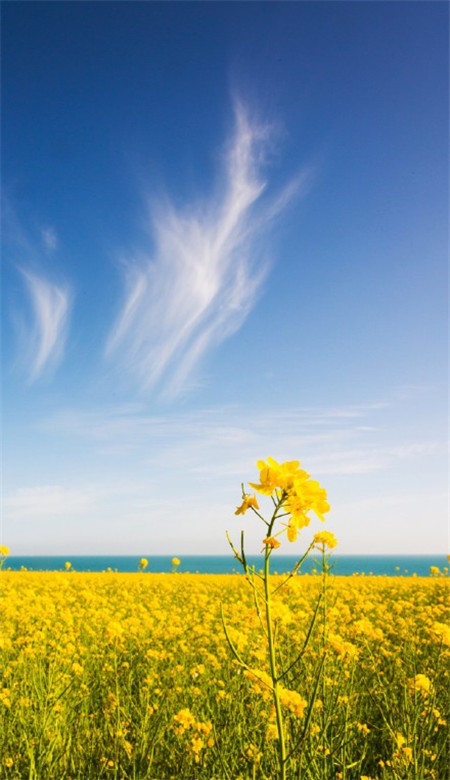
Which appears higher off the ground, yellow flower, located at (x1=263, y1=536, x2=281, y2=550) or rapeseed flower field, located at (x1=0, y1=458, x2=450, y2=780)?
yellow flower, located at (x1=263, y1=536, x2=281, y2=550)

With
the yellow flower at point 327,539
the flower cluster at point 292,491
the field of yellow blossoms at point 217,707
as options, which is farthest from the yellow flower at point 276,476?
the yellow flower at point 327,539

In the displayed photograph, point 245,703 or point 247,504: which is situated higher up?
point 247,504

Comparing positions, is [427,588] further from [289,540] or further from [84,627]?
[289,540]

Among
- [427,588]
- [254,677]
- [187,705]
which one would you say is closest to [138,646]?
[187,705]

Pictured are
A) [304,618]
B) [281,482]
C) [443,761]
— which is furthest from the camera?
[304,618]

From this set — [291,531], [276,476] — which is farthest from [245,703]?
[276,476]

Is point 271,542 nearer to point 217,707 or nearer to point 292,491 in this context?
point 292,491

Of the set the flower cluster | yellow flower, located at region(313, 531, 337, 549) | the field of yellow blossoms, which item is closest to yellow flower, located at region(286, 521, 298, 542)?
the flower cluster

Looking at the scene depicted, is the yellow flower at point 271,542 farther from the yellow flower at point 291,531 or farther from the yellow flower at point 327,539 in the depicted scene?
the yellow flower at point 327,539

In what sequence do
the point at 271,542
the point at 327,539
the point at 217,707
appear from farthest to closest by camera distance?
1. the point at 217,707
2. the point at 327,539
3. the point at 271,542

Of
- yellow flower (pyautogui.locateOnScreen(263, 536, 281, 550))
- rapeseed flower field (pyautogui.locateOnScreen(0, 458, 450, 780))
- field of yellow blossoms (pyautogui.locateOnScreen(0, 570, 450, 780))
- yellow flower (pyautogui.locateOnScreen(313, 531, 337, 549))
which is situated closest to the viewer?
yellow flower (pyautogui.locateOnScreen(263, 536, 281, 550))

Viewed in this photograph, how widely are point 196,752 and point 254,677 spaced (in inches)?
80.8

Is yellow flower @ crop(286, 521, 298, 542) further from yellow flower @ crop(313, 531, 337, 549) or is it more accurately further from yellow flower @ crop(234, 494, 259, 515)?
yellow flower @ crop(313, 531, 337, 549)

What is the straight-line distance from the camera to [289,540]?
1.30 m
